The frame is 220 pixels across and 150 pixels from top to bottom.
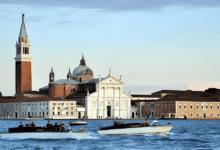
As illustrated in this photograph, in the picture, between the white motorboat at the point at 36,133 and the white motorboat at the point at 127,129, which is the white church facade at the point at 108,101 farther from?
the white motorboat at the point at 36,133

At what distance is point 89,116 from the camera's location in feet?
456

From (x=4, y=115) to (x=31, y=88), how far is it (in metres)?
10.9

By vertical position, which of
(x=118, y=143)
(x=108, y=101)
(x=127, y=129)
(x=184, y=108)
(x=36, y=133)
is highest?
(x=108, y=101)

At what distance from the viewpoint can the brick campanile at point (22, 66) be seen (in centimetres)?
14875

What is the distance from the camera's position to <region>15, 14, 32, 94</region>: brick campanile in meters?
149

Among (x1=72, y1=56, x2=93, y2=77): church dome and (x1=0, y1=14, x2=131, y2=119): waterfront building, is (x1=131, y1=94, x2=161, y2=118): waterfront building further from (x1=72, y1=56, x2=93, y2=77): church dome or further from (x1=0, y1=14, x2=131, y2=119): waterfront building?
(x1=72, y1=56, x2=93, y2=77): church dome

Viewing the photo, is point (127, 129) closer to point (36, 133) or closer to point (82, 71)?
point (36, 133)

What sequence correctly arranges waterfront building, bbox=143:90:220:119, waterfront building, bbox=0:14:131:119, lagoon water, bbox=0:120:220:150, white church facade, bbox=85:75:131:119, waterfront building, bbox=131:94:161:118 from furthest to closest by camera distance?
waterfront building, bbox=131:94:161:118 → white church facade, bbox=85:75:131:119 → waterfront building, bbox=143:90:220:119 → waterfront building, bbox=0:14:131:119 → lagoon water, bbox=0:120:220:150

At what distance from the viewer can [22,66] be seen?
148750 mm

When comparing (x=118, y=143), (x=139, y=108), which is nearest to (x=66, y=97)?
(x=139, y=108)

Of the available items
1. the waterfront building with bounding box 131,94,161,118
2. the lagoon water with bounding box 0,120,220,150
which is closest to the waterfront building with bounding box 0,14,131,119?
the waterfront building with bounding box 131,94,161,118

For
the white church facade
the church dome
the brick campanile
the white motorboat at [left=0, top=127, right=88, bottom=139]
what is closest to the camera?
the white motorboat at [left=0, top=127, right=88, bottom=139]

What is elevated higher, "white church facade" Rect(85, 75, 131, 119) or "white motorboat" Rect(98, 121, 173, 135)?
"white church facade" Rect(85, 75, 131, 119)

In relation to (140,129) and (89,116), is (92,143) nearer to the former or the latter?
(140,129)
